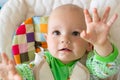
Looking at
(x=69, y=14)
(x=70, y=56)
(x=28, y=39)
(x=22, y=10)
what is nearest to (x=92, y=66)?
(x=70, y=56)

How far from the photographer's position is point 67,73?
106cm

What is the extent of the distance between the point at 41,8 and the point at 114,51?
0.41 meters

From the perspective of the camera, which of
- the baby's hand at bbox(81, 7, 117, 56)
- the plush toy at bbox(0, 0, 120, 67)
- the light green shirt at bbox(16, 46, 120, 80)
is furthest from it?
the plush toy at bbox(0, 0, 120, 67)

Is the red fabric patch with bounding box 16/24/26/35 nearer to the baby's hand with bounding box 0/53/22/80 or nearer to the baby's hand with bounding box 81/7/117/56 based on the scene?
the baby's hand with bounding box 0/53/22/80

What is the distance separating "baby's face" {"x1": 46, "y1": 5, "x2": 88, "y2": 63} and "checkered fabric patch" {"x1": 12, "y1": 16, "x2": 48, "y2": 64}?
0.14m

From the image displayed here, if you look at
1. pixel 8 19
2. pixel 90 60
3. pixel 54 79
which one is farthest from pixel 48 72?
pixel 8 19

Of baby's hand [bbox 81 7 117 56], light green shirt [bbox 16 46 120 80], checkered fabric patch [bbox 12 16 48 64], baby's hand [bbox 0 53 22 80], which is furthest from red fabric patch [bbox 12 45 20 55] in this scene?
baby's hand [bbox 81 7 117 56]

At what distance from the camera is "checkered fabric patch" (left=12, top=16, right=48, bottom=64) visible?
118 cm

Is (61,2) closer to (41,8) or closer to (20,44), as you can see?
(41,8)

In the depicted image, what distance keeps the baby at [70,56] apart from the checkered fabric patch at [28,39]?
0.11 meters

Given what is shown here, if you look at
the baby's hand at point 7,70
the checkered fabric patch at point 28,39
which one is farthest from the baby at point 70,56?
the checkered fabric patch at point 28,39

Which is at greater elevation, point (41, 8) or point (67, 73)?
point (41, 8)

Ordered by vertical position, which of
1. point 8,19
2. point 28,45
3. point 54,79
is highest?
point 8,19

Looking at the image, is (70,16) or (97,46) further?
(70,16)
